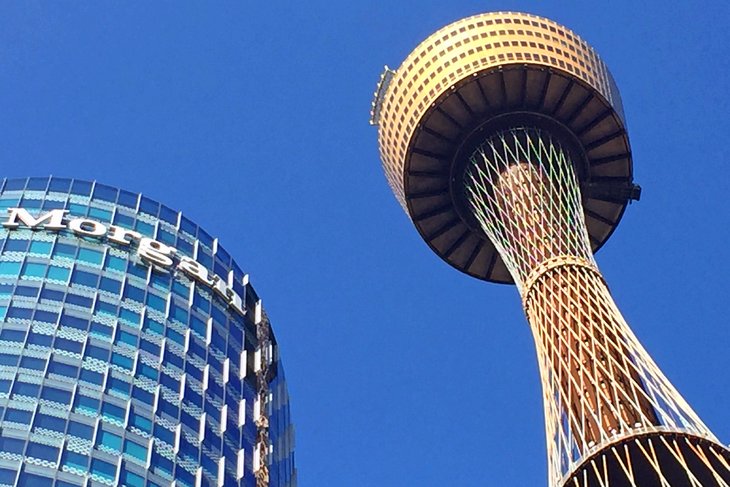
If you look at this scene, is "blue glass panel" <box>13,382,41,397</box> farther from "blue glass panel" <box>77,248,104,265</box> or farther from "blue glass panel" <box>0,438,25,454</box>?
"blue glass panel" <box>77,248,104,265</box>

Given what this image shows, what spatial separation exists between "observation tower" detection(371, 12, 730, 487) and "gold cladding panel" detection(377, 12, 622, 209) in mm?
78

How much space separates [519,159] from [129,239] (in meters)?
19.5

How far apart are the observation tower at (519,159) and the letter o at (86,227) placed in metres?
15.9

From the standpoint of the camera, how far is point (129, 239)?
5800 cm

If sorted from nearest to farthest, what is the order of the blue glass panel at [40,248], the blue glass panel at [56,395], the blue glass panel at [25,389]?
1. the blue glass panel at [25,389]
2. the blue glass panel at [56,395]
3. the blue glass panel at [40,248]

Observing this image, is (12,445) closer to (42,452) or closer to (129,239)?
(42,452)

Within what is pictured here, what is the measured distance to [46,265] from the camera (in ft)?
180

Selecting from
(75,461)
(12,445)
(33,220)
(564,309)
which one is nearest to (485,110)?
(564,309)

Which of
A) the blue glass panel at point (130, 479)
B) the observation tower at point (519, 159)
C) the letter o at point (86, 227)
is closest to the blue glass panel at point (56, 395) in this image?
the blue glass panel at point (130, 479)

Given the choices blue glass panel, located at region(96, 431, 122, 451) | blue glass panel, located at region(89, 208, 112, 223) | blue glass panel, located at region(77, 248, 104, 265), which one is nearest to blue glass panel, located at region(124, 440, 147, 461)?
A: blue glass panel, located at region(96, 431, 122, 451)

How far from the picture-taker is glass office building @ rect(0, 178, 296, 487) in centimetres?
4691

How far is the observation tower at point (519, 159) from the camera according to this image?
54094mm

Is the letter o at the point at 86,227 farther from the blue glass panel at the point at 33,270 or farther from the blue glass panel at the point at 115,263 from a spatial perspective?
the blue glass panel at the point at 33,270

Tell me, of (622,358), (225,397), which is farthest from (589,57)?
(225,397)
